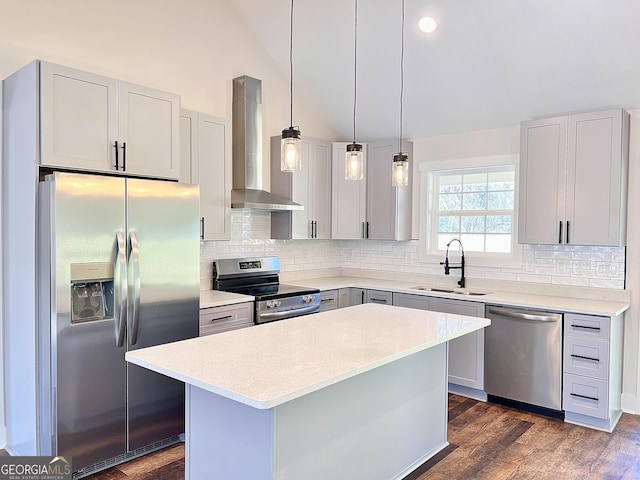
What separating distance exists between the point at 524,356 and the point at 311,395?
8.18ft

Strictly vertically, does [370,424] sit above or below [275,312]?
below

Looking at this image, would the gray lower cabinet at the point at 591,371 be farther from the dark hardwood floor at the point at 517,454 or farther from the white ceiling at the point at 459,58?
the white ceiling at the point at 459,58

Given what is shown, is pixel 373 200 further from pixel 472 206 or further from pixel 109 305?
pixel 109 305

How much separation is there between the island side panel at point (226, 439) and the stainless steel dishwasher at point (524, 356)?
2.72 m

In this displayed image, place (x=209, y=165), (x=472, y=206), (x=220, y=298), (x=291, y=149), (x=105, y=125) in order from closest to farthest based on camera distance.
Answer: (x=291, y=149) → (x=105, y=125) → (x=220, y=298) → (x=209, y=165) → (x=472, y=206)

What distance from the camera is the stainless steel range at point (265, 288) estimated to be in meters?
4.04

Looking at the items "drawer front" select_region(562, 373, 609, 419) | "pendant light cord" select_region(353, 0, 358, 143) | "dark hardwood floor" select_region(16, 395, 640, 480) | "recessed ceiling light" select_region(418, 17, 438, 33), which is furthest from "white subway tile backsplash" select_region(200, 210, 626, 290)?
"recessed ceiling light" select_region(418, 17, 438, 33)

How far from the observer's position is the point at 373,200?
17.1 ft

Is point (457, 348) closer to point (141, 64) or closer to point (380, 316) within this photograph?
point (380, 316)

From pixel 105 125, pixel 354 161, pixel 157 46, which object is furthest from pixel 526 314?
pixel 157 46

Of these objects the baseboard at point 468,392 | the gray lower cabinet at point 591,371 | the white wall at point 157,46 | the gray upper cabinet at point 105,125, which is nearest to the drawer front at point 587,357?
the gray lower cabinet at point 591,371

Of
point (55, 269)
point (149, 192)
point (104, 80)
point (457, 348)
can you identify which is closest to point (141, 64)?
point (104, 80)

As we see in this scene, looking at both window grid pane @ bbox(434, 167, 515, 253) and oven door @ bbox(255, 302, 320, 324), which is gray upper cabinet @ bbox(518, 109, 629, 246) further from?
oven door @ bbox(255, 302, 320, 324)

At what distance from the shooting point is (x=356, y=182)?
17.2 feet
